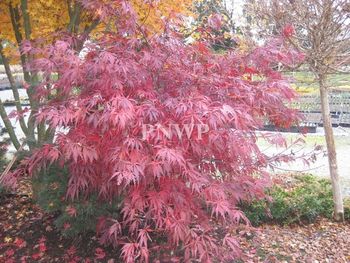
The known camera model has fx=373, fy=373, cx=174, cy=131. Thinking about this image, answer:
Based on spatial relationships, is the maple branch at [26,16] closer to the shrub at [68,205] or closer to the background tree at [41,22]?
the background tree at [41,22]

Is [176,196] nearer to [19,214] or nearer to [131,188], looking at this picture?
[131,188]

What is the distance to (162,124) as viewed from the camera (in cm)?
224

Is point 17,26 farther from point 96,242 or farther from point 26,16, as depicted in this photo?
point 96,242

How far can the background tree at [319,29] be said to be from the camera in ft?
12.6

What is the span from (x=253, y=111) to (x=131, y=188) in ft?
3.65

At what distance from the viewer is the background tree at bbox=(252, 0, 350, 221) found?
3830 millimetres

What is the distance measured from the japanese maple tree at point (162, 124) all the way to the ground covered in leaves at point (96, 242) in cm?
67

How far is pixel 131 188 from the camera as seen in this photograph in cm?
243

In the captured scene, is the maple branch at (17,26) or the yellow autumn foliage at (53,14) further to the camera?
the maple branch at (17,26)

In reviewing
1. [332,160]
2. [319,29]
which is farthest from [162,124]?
[332,160]

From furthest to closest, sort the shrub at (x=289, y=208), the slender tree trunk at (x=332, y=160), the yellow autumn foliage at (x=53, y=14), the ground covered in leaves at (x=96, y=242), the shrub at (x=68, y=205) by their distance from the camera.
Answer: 1. the shrub at (x=289, y=208)
2. the slender tree trunk at (x=332, y=160)
3. the yellow autumn foliage at (x=53, y=14)
4. the ground covered in leaves at (x=96, y=242)
5. the shrub at (x=68, y=205)

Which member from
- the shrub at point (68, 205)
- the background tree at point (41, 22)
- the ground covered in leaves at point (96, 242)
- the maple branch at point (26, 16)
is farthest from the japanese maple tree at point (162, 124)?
the maple branch at point (26, 16)

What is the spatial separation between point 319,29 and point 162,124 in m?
2.51

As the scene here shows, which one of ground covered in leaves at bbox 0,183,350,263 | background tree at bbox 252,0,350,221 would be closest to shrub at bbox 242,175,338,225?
ground covered in leaves at bbox 0,183,350,263
